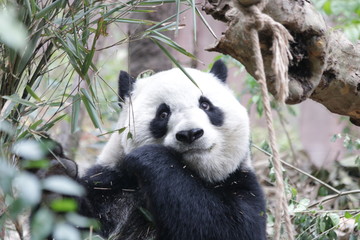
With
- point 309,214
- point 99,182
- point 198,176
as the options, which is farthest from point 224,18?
point 309,214

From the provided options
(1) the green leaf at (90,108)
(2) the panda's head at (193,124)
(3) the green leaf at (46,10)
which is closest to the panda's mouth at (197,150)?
(2) the panda's head at (193,124)

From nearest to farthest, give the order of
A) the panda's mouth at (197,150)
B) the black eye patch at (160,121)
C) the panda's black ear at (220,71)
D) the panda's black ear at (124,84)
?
1. the panda's mouth at (197,150)
2. the black eye patch at (160,121)
3. the panda's black ear at (124,84)
4. the panda's black ear at (220,71)

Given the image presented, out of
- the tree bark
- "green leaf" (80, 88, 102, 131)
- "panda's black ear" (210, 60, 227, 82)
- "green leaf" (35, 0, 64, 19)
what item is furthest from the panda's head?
"green leaf" (35, 0, 64, 19)

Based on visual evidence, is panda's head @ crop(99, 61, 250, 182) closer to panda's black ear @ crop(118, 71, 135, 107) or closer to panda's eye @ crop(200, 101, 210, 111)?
panda's eye @ crop(200, 101, 210, 111)

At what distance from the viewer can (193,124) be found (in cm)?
334

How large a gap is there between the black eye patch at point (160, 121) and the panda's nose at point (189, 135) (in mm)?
293

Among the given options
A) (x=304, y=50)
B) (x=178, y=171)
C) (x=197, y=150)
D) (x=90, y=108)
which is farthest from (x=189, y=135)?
(x=304, y=50)

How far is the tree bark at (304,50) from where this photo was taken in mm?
2820

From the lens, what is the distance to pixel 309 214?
4.39 m

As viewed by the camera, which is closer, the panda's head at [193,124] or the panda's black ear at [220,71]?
the panda's head at [193,124]

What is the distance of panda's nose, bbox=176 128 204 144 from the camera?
330 cm

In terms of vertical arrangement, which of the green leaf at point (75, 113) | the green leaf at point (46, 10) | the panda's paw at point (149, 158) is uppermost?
the green leaf at point (46, 10)

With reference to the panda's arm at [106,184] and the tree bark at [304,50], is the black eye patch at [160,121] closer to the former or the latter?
the panda's arm at [106,184]

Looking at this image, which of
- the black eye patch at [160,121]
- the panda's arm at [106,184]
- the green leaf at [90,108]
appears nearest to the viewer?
the green leaf at [90,108]
